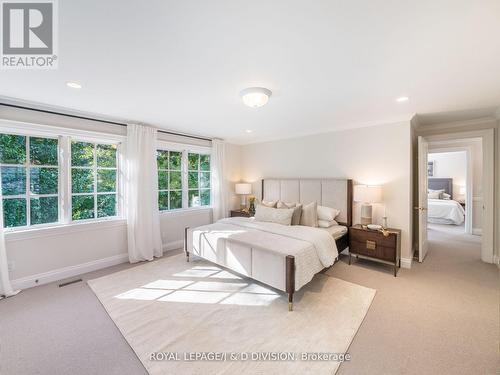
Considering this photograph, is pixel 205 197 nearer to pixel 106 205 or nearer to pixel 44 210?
pixel 106 205

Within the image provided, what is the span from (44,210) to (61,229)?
35 cm

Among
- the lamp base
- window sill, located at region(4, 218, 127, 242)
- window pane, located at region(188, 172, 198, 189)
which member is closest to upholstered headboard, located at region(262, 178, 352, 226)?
the lamp base

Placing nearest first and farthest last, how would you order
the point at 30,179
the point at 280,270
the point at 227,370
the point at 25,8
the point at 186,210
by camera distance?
the point at 25,8, the point at 227,370, the point at 280,270, the point at 30,179, the point at 186,210

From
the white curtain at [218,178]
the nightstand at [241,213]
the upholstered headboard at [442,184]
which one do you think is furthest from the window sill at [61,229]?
the upholstered headboard at [442,184]

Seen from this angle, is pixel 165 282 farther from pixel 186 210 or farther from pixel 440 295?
pixel 440 295

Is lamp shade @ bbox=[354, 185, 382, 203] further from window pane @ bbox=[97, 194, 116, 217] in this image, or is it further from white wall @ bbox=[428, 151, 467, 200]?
white wall @ bbox=[428, 151, 467, 200]

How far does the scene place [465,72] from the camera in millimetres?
1970

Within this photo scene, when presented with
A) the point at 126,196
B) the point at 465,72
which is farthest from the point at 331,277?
the point at 126,196

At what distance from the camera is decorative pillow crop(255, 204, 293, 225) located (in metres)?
3.64

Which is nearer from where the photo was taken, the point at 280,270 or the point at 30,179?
the point at 280,270

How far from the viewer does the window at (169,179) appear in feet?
13.9

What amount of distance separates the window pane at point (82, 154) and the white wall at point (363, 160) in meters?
3.44

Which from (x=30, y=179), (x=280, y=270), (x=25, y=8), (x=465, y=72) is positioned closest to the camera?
(x=25, y=8)

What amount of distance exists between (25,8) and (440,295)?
4516 millimetres
